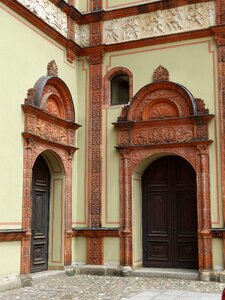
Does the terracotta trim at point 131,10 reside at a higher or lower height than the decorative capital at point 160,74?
higher

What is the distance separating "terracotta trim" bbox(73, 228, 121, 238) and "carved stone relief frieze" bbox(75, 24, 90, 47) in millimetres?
5054

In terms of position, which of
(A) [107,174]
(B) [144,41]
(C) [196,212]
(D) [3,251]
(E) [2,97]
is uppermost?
(B) [144,41]

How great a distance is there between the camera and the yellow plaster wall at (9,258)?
9.58 metres

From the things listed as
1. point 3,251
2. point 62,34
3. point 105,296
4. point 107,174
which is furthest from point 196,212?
point 62,34

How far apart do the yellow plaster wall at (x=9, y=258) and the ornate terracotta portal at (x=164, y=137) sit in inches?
119

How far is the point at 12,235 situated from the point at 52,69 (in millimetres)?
4311

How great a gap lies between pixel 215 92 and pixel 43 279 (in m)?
6.02

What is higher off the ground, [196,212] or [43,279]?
[196,212]

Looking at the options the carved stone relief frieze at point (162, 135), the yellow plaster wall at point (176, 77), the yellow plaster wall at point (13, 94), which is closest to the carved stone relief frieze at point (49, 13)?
the yellow plaster wall at point (13, 94)

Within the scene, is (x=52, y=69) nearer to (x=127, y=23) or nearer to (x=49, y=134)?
(x=49, y=134)

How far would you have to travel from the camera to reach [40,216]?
11633 mm

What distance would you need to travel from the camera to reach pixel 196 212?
12023 millimetres

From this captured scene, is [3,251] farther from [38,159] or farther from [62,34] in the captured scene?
[62,34]

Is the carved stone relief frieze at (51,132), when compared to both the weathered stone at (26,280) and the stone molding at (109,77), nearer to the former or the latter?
the stone molding at (109,77)
